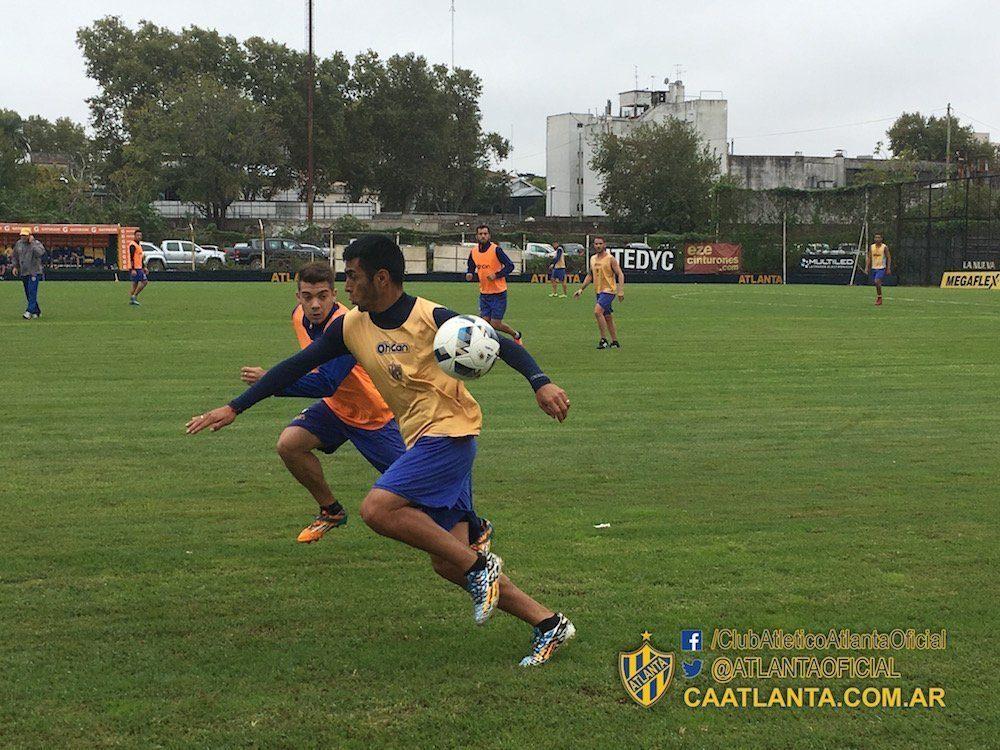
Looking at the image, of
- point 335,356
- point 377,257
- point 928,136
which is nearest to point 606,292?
point 335,356

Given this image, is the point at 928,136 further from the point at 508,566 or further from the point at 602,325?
the point at 508,566

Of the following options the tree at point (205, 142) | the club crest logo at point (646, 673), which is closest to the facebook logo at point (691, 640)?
the club crest logo at point (646, 673)

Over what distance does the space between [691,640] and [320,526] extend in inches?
104

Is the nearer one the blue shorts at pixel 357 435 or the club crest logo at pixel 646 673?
the club crest logo at pixel 646 673

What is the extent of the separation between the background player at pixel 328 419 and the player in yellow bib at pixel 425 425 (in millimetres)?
1304

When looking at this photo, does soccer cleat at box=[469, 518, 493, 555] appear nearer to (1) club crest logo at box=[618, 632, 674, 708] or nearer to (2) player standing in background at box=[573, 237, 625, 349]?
(1) club crest logo at box=[618, 632, 674, 708]

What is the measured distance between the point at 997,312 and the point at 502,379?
16845 mm

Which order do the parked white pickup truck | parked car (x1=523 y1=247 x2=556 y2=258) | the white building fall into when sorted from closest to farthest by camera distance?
the parked white pickup truck, parked car (x1=523 y1=247 x2=556 y2=258), the white building

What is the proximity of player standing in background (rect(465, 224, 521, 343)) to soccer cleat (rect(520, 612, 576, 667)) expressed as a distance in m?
14.5

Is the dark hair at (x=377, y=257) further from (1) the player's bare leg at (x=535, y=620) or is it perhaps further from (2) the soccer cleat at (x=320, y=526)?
(2) the soccer cleat at (x=320, y=526)

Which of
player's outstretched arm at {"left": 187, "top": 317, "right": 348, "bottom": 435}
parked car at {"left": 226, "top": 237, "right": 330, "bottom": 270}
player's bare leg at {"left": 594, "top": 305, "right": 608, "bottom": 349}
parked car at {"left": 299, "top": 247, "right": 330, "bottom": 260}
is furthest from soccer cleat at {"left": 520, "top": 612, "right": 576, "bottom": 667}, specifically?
parked car at {"left": 226, "top": 237, "right": 330, "bottom": 270}

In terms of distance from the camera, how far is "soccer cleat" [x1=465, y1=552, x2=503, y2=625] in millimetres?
4875

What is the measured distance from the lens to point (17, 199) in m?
71.1

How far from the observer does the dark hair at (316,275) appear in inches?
268
